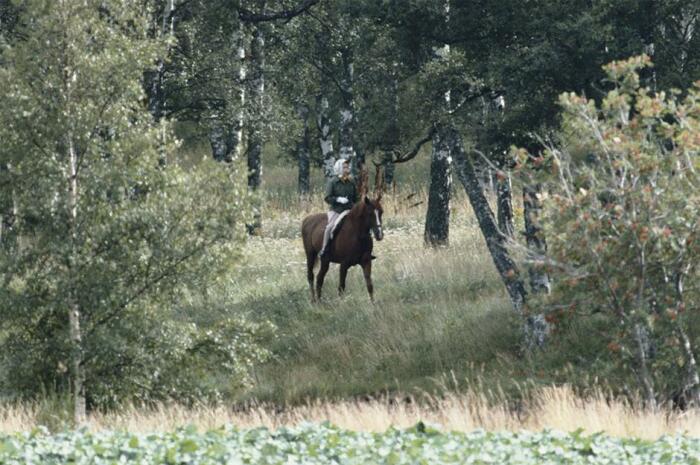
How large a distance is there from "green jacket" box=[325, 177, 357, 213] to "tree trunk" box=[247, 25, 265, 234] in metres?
8.72

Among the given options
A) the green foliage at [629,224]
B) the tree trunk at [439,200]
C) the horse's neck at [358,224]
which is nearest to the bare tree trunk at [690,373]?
the green foliage at [629,224]

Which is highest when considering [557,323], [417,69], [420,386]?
[417,69]

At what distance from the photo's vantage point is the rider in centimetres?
2693

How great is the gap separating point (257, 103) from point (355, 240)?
11.3m

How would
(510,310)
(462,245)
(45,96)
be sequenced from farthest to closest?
(462,245) → (510,310) → (45,96)

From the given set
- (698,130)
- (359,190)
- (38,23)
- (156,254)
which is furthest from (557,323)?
(359,190)

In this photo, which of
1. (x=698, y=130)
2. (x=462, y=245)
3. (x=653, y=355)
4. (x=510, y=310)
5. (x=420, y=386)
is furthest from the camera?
(x=462, y=245)

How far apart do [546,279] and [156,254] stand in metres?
7.09

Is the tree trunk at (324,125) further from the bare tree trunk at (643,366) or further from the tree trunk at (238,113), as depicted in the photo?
the bare tree trunk at (643,366)

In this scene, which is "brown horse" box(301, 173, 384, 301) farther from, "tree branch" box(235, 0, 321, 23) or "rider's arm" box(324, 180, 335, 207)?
"tree branch" box(235, 0, 321, 23)

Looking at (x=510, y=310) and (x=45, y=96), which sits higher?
(x=45, y=96)

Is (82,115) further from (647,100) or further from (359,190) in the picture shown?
(359,190)

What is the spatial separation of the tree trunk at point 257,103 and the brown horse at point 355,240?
27.3ft

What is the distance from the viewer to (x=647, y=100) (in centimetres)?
1623
